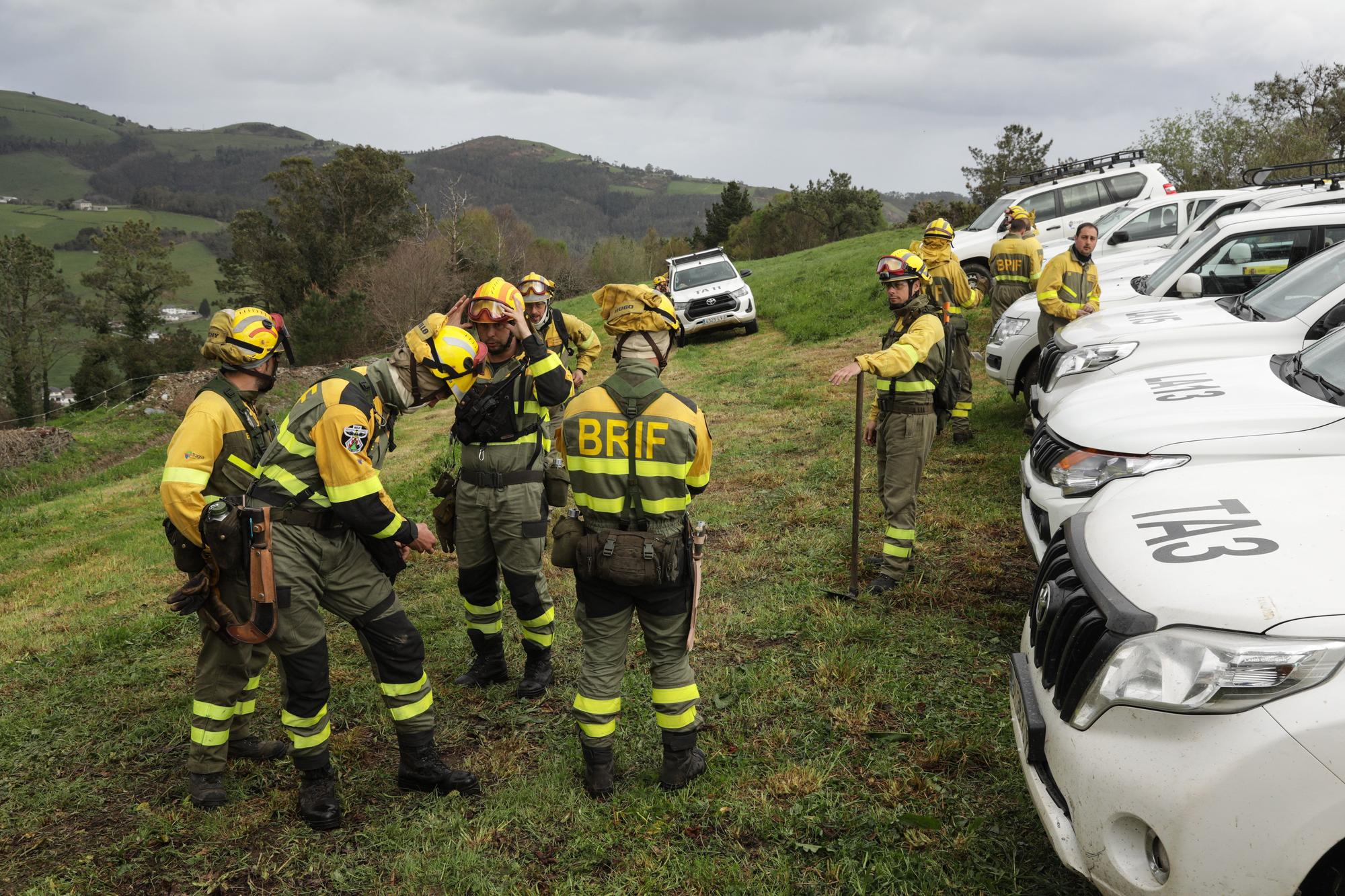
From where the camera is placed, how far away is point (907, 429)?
17.6ft

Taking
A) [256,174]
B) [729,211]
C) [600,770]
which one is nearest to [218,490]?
[600,770]

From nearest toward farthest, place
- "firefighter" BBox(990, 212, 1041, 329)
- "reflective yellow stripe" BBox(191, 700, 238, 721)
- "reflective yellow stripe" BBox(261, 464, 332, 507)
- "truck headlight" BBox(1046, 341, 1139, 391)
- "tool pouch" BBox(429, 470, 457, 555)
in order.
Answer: "reflective yellow stripe" BBox(261, 464, 332, 507), "reflective yellow stripe" BBox(191, 700, 238, 721), "tool pouch" BBox(429, 470, 457, 555), "truck headlight" BBox(1046, 341, 1139, 391), "firefighter" BBox(990, 212, 1041, 329)

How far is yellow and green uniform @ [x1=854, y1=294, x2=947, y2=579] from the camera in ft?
17.3

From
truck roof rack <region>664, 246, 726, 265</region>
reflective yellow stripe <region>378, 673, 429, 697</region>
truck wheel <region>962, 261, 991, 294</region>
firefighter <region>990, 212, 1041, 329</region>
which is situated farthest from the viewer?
truck roof rack <region>664, 246, 726, 265</region>

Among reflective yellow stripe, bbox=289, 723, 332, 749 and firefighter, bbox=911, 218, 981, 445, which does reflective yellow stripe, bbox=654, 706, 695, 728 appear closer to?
reflective yellow stripe, bbox=289, 723, 332, 749

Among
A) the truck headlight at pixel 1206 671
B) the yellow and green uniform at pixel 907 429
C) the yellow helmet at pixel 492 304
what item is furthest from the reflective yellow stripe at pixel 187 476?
the yellow and green uniform at pixel 907 429

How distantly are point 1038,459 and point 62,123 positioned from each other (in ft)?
730

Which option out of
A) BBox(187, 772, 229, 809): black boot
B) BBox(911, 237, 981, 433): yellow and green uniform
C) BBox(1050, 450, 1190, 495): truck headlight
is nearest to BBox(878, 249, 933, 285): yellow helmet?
BBox(1050, 450, 1190, 495): truck headlight

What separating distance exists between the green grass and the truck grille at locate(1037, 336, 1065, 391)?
157 m

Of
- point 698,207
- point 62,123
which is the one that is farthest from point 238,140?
point 698,207

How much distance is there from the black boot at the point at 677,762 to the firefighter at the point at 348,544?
0.88 m

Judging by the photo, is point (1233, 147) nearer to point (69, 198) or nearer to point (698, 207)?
point (698, 207)

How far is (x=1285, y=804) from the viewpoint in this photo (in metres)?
1.90

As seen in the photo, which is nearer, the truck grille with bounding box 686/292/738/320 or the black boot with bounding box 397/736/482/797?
the black boot with bounding box 397/736/482/797
